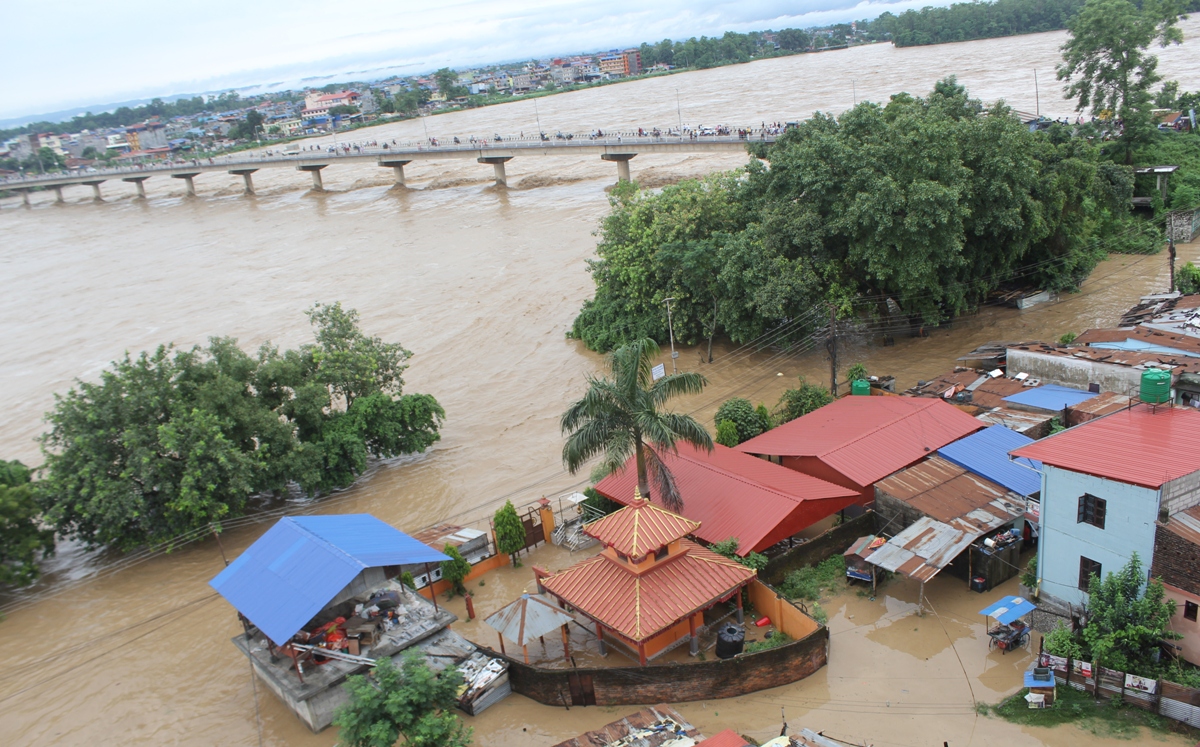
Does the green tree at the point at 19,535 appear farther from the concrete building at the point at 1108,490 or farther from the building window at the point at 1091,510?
the building window at the point at 1091,510

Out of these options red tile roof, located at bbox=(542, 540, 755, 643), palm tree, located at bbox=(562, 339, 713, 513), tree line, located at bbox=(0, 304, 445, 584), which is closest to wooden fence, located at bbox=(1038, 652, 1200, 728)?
red tile roof, located at bbox=(542, 540, 755, 643)

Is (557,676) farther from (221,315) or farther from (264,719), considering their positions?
(221,315)

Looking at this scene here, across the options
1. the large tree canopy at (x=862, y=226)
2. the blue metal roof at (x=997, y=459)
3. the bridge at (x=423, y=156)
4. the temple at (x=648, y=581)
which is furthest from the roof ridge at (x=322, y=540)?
the bridge at (x=423, y=156)

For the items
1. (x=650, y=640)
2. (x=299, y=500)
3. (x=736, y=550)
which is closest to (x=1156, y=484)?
(x=736, y=550)

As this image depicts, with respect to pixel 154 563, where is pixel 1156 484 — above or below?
above

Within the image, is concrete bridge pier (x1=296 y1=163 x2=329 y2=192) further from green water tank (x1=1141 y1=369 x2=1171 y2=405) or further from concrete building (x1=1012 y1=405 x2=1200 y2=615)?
concrete building (x1=1012 y1=405 x2=1200 y2=615)

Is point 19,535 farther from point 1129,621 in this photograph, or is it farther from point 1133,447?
point 1133,447
